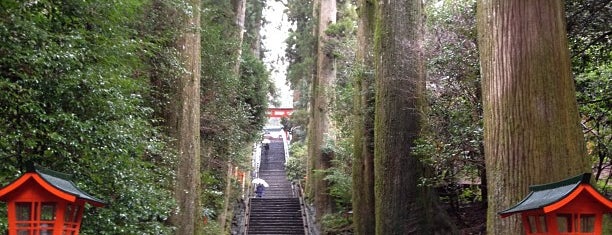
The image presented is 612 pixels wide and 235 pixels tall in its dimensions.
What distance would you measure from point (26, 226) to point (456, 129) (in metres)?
5.34

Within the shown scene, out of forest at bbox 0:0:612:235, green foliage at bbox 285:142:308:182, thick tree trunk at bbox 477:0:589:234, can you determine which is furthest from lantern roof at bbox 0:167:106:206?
green foliage at bbox 285:142:308:182

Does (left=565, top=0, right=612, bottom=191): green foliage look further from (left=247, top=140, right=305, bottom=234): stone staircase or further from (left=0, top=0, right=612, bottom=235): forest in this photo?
(left=247, top=140, right=305, bottom=234): stone staircase

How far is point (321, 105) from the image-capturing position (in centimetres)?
2008

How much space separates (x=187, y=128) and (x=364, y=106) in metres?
4.44

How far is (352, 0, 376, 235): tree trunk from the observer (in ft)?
38.3

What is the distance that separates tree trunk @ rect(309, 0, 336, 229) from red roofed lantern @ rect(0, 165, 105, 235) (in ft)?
49.0

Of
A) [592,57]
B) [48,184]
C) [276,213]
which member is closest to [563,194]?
[48,184]

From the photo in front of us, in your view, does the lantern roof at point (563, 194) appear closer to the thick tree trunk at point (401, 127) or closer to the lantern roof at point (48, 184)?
the lantern roof at point (48, 184)

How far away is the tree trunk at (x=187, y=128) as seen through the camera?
856 cm

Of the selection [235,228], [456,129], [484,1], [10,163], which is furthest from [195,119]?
[235,228]

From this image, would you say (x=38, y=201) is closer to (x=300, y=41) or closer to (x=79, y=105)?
(x=79, y=105)

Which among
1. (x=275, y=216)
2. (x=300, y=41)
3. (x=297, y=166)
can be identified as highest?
(x=300, y=41)

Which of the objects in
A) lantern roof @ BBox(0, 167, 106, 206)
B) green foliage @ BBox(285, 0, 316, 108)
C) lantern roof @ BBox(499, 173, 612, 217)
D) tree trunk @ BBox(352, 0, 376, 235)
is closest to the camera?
lantern roof @ BBox(499, 173, 612, 217)

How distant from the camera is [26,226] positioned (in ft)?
12.3
